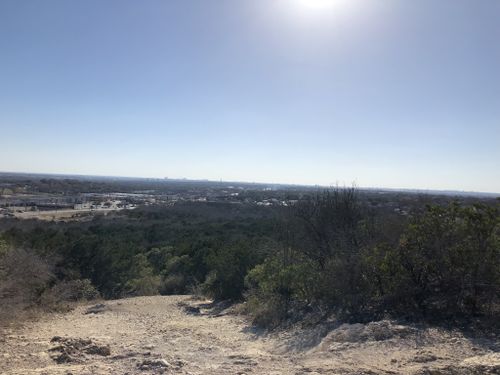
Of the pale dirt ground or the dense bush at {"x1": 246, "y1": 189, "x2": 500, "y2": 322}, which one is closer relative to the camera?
the pale dirt ground

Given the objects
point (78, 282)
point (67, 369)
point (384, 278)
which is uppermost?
point (384, 278)

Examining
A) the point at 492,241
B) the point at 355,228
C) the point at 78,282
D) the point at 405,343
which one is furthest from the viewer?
the point at 78,282

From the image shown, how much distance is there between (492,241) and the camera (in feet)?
27.7

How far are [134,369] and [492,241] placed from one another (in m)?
6.74

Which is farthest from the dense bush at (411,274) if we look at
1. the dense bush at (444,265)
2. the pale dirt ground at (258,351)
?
the pale dirt ground at (258,351)

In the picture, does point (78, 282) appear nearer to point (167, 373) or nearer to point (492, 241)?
point (167, 373)

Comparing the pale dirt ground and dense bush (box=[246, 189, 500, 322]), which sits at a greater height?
dense bush (box=[246, 189, 500, 322])

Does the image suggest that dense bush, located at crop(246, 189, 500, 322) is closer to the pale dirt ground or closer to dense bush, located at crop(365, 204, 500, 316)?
dense bush, located at crop(365, 204, 500, 316)

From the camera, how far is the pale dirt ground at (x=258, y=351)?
6332 mm

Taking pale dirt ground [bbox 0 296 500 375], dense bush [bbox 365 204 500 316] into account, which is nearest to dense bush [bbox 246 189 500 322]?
dense bush [bbox 365 204 500 316]

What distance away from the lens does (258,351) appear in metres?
7.95

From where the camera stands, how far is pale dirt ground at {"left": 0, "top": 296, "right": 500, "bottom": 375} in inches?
249

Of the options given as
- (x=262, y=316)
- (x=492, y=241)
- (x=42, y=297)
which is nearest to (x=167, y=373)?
(x=262, y=316)

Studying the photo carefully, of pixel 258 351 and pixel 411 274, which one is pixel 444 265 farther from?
pixel 258 351
